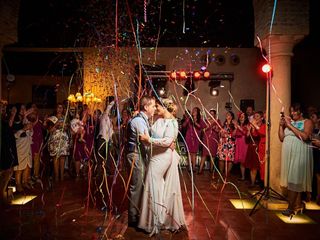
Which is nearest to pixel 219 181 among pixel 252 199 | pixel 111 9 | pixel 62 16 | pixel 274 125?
pixel 252 199

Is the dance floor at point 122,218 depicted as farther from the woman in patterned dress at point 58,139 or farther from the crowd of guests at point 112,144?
the woman in patterned dress at point 58,139

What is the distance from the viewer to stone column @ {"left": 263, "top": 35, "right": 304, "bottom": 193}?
5.95m

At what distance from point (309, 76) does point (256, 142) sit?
6844 mm

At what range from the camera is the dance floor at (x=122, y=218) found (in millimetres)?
4270

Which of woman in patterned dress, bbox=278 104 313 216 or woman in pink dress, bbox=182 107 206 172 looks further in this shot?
woman in pink dress, bbox=182 107 206 172

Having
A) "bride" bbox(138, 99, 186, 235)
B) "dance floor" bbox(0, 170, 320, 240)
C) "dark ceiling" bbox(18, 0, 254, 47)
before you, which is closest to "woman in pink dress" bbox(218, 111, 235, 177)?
"dance floor" bbox(0, 170, 320, 240)

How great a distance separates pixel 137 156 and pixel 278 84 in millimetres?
3443

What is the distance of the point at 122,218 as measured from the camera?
497cm

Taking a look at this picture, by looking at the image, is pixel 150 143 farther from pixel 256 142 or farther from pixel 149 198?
Result: pixel 256 142

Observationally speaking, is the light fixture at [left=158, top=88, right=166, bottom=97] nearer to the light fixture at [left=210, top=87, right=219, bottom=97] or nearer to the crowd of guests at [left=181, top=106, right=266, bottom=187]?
the light fixture at [left=210, top=87, right=219, bottom=97]

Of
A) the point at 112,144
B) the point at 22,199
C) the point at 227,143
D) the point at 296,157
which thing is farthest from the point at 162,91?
the point at 296,157

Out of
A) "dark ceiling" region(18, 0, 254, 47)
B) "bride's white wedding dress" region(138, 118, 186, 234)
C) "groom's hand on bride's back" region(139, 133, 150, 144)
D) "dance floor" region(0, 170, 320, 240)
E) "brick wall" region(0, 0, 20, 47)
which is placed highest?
"dark ceiling" region(18, 0, 254, 47)

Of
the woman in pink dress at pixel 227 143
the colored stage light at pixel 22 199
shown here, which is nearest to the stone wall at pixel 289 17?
the woman in pink dress at pixel 227 143

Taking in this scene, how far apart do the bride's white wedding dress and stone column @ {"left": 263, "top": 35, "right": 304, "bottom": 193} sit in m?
2.79
